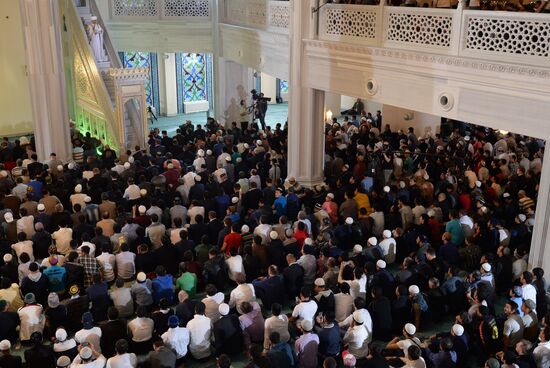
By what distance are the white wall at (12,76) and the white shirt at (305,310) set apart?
15338 millimetres

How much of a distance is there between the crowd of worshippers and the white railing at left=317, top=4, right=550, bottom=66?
2927 millimetres

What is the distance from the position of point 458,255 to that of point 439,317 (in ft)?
4.68

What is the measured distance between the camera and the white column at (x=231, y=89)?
65.8 feet

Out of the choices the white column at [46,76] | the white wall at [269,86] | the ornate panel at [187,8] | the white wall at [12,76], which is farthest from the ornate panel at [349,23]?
the white wall at [269,86]

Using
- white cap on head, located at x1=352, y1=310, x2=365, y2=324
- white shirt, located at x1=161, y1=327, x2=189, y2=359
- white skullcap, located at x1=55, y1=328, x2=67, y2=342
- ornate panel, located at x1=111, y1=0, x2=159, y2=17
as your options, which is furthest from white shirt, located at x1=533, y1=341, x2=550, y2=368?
ornate panel, located at x1=111, y1=0, x2=159, y2=17

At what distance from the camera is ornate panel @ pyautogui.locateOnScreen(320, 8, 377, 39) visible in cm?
1184

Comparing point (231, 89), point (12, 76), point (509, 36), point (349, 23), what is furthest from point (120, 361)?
point (12, 76)

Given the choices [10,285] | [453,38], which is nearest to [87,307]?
[10,285]

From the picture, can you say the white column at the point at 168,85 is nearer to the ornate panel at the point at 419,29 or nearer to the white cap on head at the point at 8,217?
the white cap on head at the point at 8,217

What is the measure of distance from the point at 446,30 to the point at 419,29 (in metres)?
0.66

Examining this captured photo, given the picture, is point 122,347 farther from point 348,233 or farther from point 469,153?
point 469,153

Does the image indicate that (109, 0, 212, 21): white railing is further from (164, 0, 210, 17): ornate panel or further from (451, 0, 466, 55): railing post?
(451, 0, 466, 55): railing post

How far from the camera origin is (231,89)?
20312 mm

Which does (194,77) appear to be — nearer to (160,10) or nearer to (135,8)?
(160,10)
